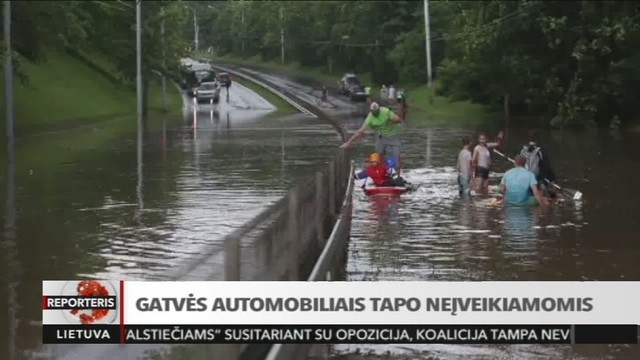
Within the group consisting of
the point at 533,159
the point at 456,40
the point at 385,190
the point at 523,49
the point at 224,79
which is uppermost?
the point at 456,40

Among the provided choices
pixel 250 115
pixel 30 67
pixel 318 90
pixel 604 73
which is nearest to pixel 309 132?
pixel 604 73

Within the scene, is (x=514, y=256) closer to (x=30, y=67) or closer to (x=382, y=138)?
(x=382, y=138)

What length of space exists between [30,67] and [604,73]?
33.8m

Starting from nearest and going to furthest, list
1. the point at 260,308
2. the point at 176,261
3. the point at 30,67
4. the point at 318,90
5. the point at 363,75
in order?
the point at 260,308
the point at 176,261
the point at 30,67
the point at 318,90
the point at 363,75

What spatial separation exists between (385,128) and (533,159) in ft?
9.80

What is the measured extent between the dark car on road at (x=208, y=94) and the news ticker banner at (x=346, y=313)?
72.1 m

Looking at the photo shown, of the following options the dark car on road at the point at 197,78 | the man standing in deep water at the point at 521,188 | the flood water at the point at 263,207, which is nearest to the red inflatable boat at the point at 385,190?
the flood water at the point at 263,207

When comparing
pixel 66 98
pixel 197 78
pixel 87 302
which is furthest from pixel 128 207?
pixel 197 78

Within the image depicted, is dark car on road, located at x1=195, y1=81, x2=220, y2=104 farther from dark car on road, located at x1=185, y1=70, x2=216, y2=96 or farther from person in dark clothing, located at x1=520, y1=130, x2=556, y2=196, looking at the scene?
person in dark clothing, located at x1=520, y1=130, x2=556, y2=196

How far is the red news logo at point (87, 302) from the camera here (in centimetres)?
550

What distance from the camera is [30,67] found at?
60.3 metres

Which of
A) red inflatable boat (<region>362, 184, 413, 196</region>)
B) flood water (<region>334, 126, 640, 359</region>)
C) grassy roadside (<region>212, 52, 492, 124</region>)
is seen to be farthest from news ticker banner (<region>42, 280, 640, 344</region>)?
grassy roadside (<region>212, 52, 492, 124</region>)

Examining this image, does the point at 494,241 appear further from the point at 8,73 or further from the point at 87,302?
the point at 8,73

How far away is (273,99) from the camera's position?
78438mm
